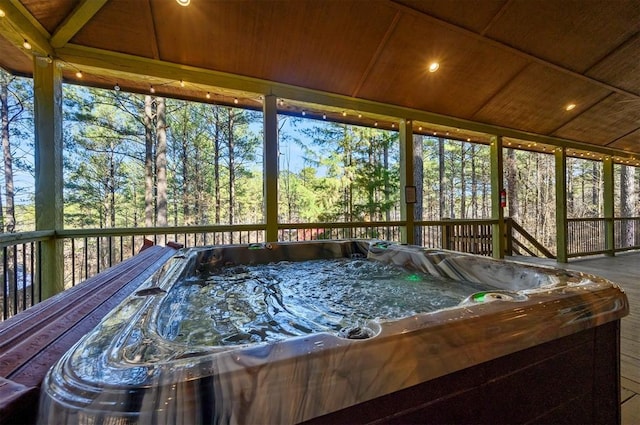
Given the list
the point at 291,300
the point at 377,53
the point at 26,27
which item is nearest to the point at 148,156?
the point at 26,27

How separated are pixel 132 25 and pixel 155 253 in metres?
2.06

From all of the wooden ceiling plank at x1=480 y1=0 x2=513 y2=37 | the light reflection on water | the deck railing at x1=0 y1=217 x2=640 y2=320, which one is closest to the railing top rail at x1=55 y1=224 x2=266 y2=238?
the deck railing at x1=0 y1=217 x2=640 y2=320

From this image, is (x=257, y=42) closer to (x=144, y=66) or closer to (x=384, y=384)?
(x=144, y=66)

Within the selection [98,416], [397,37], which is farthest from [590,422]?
[397,37]

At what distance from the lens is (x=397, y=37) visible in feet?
9.68

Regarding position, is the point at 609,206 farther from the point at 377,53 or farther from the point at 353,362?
the point at 353,362

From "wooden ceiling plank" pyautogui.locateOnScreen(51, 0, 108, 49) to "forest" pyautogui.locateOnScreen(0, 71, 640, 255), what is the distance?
12.0 ft

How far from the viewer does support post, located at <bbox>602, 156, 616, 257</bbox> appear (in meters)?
5.89

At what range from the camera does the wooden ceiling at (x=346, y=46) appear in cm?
247

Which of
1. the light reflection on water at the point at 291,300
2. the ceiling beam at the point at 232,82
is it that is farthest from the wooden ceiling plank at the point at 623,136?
the light reflection on water at the point at 291,300

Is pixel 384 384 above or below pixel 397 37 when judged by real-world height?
below

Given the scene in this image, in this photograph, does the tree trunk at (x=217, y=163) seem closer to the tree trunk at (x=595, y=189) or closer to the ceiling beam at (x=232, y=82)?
the ceiling beam at (x=232, y=82)

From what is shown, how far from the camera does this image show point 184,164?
845 centimetres

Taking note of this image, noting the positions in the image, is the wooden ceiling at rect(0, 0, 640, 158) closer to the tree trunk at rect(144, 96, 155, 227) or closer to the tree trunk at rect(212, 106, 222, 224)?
the tree trunk at rect(144, 96, 155, 227)
